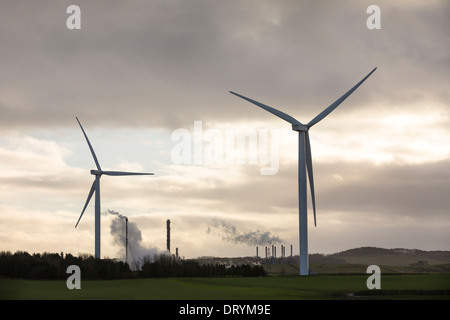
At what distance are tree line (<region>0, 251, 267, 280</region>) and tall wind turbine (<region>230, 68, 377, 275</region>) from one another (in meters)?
27.1

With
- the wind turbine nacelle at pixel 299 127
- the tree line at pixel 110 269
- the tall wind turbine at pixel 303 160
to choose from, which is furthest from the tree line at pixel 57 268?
the wind turbine nacelle at pixel 299 127

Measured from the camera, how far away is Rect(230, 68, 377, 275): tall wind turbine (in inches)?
3789

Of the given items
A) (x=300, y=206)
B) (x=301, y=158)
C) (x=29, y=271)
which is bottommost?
(x=29, y=271)

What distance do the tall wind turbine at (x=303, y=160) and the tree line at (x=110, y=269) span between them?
2706 cm

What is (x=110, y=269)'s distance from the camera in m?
114

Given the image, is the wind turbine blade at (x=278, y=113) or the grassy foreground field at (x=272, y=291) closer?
the grassy foreground field at (x=272, y=291)

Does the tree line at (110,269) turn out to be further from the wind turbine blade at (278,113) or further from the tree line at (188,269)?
the wind turbine blade at (278,113)

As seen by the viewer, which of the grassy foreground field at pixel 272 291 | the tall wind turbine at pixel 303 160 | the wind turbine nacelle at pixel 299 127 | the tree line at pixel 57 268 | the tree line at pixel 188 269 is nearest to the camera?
the grassy foreground field at pixel 272 291

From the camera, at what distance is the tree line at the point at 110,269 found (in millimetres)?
113375
